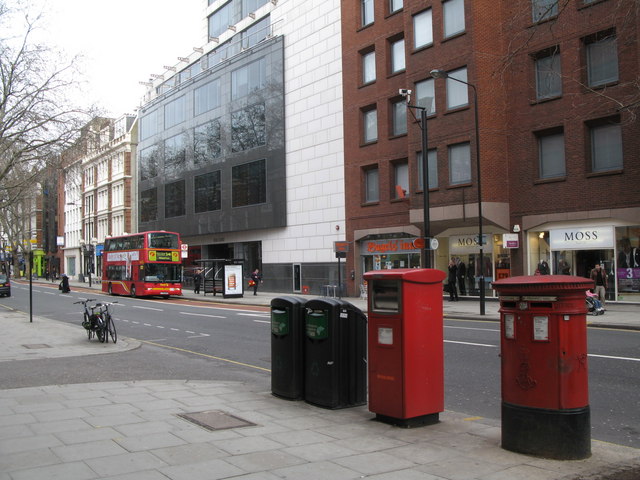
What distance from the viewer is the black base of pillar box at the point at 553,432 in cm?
484

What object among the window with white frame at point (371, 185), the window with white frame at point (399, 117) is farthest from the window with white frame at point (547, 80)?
the window with white frame at point (371, 185)

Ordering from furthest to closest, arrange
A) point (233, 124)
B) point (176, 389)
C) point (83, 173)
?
1. point (233, 124)
2. point (83, 173)
3. point (176, 389)

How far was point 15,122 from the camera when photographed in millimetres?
21531

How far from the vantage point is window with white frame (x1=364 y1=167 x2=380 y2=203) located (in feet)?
105

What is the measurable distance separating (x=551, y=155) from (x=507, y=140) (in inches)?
81.5

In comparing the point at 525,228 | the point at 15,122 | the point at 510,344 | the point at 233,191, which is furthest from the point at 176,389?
the point at 233,191

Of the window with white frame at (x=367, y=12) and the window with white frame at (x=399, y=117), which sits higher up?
the window with white frame at (x=367, y=12)

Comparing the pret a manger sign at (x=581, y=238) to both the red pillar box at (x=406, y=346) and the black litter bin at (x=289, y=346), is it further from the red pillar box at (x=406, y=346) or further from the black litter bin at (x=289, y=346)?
the red pillar box at (x=406, y=346)

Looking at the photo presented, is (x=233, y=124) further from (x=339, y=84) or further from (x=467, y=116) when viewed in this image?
(x=467, y=116)

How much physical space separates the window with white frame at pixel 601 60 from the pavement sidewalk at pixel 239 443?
20.1m

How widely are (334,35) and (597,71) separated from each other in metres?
16.9

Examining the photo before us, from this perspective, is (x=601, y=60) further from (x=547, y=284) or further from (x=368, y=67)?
(x=547, y=284)

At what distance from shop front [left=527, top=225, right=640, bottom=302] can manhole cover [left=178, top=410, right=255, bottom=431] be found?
17928 millimetres

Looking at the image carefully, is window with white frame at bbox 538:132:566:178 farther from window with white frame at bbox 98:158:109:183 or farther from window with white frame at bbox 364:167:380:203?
window with white frame at bbox 98:158:109:183
